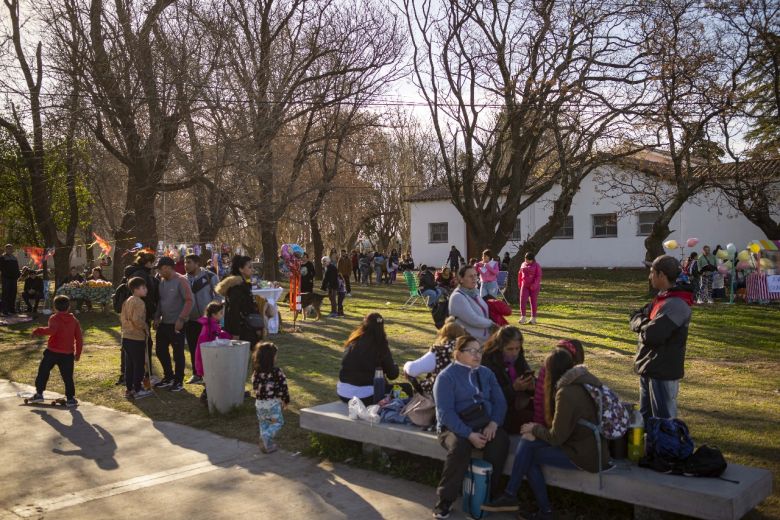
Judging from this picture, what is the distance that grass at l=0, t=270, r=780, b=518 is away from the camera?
6879 mm

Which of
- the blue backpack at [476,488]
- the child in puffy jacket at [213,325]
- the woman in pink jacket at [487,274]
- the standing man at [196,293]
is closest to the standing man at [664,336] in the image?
the blue backpack at [476,488]

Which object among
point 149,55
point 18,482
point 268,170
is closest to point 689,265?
point 268,170

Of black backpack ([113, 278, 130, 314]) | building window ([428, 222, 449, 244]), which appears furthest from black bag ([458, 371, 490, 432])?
building window ([428, 222, 449, 244])

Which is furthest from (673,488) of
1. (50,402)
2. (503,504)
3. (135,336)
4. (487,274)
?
(487,274)

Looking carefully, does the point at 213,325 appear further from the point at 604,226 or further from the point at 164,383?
the point at 604,226

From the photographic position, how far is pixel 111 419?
28.4 feet

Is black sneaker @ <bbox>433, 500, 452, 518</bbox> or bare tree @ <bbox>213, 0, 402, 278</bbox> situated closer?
black sneaker @ <bbox>433, 500, 452, 518</bbox>

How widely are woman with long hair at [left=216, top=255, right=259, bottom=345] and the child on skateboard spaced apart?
3.34 feet

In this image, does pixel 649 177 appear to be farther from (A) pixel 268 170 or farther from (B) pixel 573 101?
(A) pixel 268 170

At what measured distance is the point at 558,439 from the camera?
5113mm

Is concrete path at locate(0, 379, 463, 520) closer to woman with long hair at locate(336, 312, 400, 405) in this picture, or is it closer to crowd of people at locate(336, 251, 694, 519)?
crowd of people at locate(336, 251, 694, 519)

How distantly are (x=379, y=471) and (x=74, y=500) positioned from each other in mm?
2411

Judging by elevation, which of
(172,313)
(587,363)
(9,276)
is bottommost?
(587,363)

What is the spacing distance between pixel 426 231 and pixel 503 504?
39043mm
